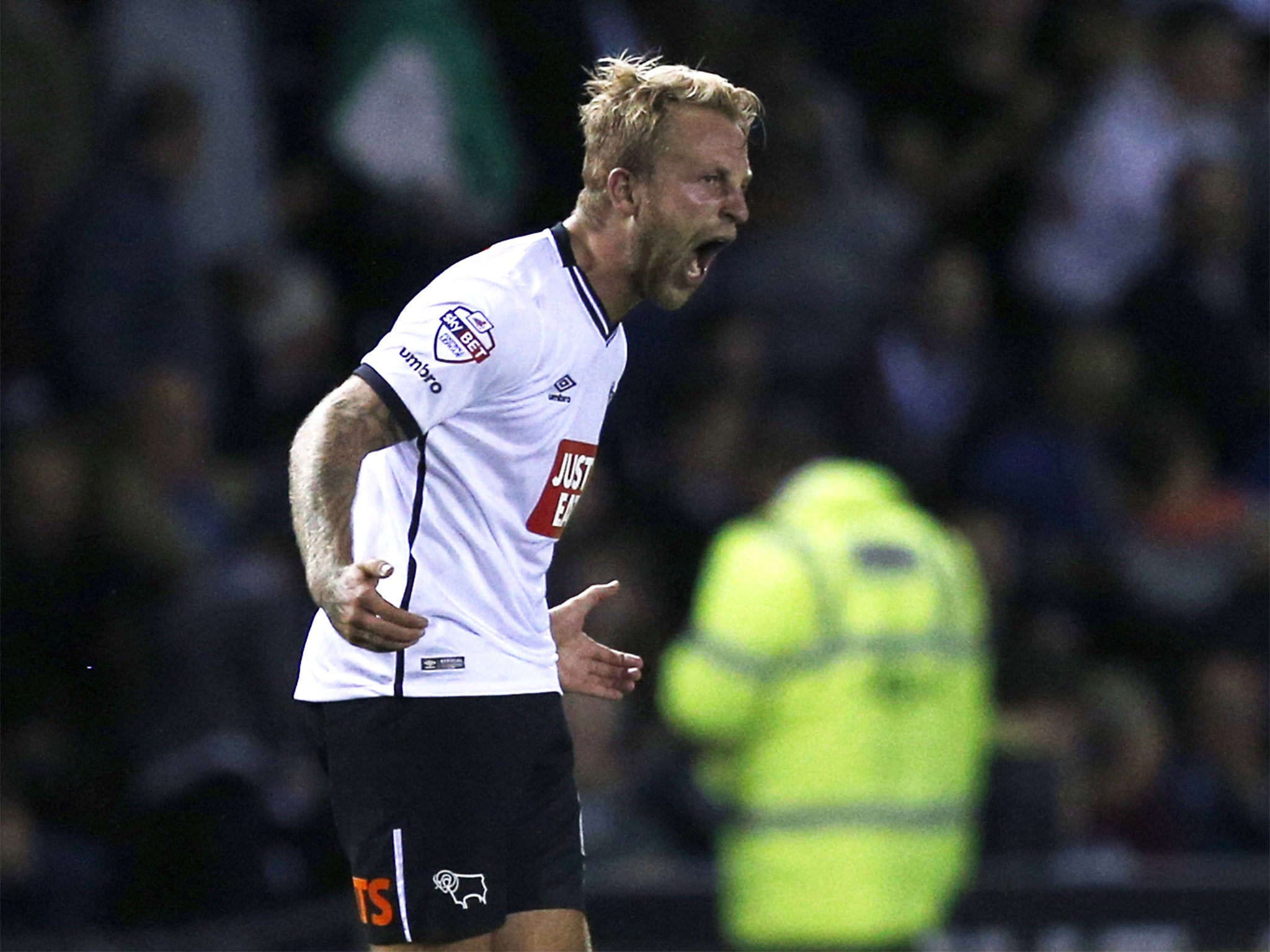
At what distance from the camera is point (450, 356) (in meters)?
3.70

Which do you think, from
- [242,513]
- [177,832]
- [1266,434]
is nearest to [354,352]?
[242,513]

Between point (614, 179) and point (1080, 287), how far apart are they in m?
6.01

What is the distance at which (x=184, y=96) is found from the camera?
7.57m

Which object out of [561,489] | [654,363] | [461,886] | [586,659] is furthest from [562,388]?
[654,363]

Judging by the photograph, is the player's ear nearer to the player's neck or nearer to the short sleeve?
the player's neck

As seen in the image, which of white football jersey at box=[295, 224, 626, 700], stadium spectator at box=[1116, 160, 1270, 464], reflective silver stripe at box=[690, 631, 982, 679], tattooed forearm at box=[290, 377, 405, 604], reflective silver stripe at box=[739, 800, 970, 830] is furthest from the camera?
stadium spectator at box=[1116, 160, 1270, 464]

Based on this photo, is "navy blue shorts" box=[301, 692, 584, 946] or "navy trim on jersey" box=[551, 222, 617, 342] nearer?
"navy blue shorts" box=[301, 692, 584, 946]

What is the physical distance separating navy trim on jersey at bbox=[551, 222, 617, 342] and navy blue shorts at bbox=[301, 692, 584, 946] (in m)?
0.62

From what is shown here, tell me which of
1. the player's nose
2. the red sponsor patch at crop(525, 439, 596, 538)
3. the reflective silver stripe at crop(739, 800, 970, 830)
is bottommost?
the reflective silver stripe at crop(739, 800, 970, 830)

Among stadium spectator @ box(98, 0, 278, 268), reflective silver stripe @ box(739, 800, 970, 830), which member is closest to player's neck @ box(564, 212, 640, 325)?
reflective silver stripe @ box(739, 800, 970, 830)

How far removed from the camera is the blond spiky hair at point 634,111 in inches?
155

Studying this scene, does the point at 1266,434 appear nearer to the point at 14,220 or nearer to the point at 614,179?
the point at 14,220

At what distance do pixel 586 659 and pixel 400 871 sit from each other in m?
0.62

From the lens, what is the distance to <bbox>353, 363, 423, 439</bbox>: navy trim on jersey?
3648 millimetres
